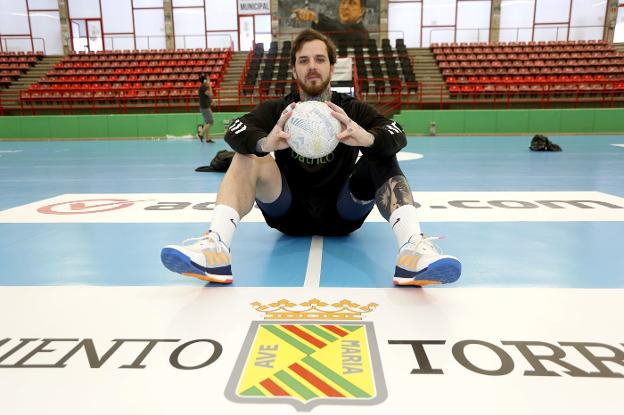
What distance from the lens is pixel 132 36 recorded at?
2105cm

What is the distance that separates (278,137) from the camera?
181cm

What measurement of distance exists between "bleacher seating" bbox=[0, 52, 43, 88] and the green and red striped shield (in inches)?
792

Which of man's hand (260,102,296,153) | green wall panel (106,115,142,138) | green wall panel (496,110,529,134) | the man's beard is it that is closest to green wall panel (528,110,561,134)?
green wall panel (496,110,529,134)

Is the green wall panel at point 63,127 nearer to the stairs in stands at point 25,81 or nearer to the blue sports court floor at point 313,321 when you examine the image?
the stairs in stands at point 25,81

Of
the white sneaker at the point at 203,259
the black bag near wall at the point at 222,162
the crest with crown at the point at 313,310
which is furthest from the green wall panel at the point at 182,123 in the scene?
the crest with crown at the point at 313,310

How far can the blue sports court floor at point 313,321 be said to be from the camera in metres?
1.15

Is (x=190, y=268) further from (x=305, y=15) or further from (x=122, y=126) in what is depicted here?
(x=305, y=15)

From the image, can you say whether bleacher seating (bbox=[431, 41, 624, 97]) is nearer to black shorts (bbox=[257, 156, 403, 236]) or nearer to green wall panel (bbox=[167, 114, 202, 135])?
green wall panel (bbox=[167, 114, 202, 135])

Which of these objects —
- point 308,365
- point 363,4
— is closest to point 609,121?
point 363,4

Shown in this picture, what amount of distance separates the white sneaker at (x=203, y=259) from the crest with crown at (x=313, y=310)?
0.84 feet

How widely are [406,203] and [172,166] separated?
506cm

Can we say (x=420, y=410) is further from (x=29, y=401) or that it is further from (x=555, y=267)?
(x=555, y=267)

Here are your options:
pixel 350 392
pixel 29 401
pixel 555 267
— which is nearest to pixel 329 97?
pixel 555 267

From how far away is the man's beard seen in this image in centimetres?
218
